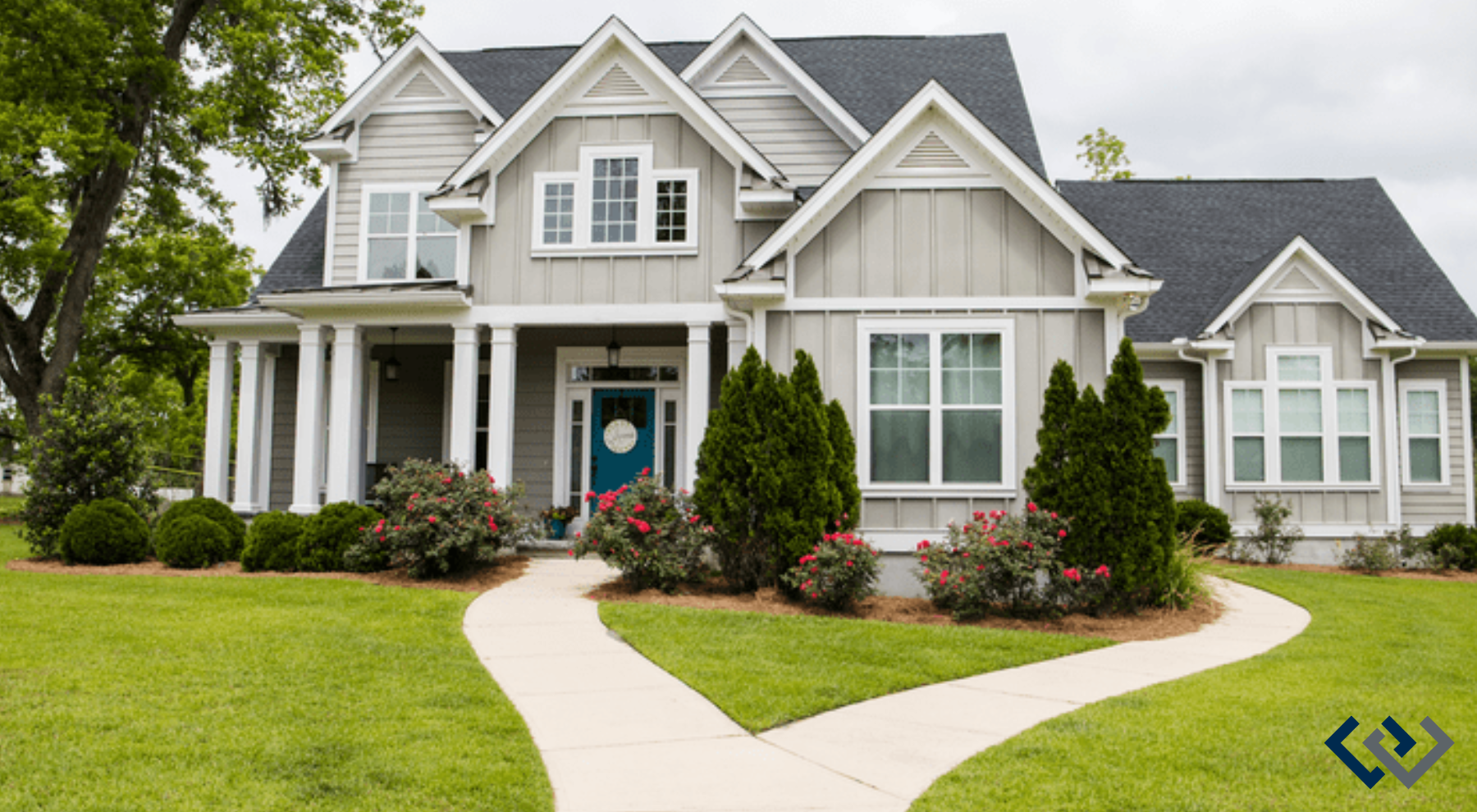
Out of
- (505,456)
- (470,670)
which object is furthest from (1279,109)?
(470,670)

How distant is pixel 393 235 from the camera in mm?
14219

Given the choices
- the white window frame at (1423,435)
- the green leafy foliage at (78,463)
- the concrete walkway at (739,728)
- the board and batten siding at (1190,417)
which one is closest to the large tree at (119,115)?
the green leafy foliage at (78,463)

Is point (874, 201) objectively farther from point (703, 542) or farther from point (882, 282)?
point (703, 542)

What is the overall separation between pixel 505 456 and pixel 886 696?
7.83 metres

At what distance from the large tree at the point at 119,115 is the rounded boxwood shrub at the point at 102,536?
816 centimetres

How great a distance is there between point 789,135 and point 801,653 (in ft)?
Result: 31.5

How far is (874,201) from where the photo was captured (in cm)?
1099

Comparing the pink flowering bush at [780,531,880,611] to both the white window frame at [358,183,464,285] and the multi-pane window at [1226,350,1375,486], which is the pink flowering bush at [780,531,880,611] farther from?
the multi-pane window at [1226,350,1375,486]

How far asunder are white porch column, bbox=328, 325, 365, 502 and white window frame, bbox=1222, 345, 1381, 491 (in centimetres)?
1287

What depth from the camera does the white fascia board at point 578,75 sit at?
12539mm

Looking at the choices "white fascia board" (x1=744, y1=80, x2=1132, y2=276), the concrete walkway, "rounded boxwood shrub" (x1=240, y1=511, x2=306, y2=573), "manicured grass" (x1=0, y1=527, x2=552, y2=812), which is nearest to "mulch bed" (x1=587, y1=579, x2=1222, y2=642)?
the concrete walkway

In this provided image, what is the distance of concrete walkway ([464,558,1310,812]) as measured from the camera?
418 cm

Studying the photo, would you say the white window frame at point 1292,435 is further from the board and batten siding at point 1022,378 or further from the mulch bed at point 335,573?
the mulch bed at point 335,573

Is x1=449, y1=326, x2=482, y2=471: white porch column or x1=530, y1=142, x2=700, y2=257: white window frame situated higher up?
x1=530, y1=142, x2=700, y2=257: white window frame
